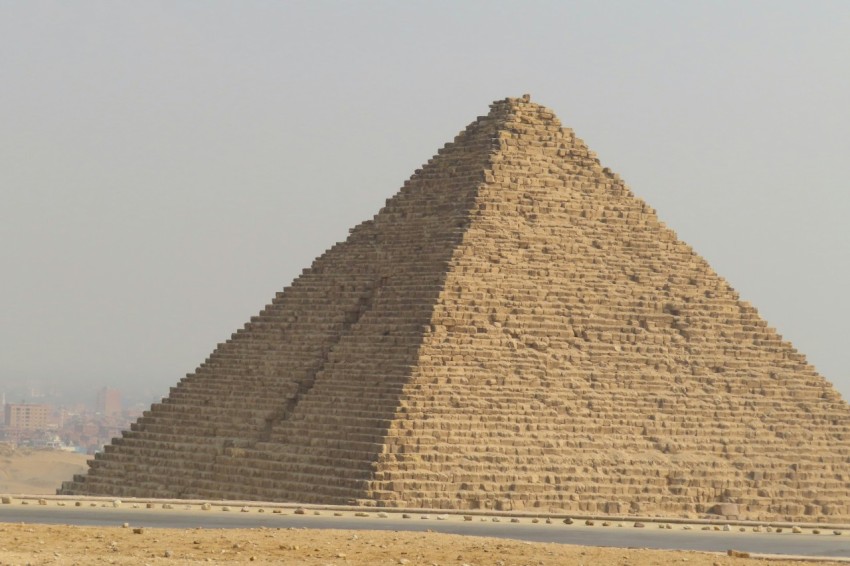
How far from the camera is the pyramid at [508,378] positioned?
138 feet

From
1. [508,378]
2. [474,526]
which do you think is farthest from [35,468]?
[474,526]

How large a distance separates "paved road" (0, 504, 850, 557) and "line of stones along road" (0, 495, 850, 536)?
168 mm

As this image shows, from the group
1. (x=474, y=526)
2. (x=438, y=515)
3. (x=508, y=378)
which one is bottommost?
(x=474, y=526)

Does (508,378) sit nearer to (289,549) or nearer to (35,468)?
(289,549)

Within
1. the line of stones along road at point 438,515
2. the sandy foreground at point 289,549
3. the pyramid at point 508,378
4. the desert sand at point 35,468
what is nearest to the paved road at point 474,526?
the line of stones along road at point 438,515

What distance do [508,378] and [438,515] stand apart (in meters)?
7.20

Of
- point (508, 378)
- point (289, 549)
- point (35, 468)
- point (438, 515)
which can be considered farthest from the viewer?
A: point (35, 468)

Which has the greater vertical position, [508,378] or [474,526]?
[508,378]

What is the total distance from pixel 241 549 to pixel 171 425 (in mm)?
22249

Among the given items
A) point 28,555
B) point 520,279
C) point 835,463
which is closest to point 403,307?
point 520,279

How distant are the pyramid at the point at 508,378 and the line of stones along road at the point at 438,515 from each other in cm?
258

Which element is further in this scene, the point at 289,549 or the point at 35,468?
the point at 35,468

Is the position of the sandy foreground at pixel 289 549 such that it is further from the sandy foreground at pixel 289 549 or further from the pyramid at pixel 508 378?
the pyramid at pixel 508 378

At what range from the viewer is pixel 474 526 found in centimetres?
3450
